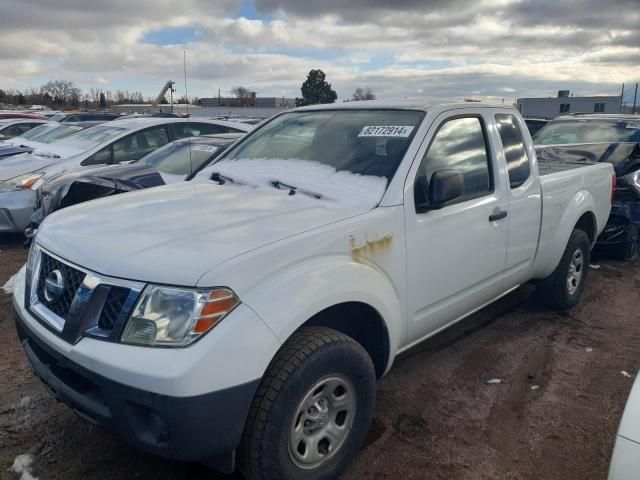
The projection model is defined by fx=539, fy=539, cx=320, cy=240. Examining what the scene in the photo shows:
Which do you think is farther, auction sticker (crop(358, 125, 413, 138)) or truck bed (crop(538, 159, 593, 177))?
truck bed (crop(538, 159, 593, 177))

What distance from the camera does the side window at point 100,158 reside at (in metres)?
7.41

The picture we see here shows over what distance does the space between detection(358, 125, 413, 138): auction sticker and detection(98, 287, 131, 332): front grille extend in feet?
6.04

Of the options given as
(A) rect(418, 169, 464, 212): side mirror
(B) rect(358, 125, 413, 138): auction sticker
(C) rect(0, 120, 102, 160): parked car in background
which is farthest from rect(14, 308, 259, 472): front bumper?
(C) rect(0, 120, 102, 160): parked car in background

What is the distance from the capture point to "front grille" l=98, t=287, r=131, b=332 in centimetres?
214

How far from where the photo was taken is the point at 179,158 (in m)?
6.49

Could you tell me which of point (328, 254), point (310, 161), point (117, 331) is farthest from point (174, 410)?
point (310, 161)

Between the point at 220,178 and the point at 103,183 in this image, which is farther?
the point at 103,183

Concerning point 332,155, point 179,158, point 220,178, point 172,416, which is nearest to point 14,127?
point 179,158

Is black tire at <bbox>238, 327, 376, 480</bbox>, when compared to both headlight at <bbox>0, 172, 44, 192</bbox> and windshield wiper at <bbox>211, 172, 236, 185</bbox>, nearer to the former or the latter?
windshield wiper at <bbox>211, 172, 236, 185</bbox>

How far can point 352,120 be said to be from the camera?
359 centimetres

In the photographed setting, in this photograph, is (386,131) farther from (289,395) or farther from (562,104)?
(562,104)

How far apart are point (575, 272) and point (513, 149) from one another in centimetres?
167

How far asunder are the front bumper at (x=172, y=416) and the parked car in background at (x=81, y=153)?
5.35 m

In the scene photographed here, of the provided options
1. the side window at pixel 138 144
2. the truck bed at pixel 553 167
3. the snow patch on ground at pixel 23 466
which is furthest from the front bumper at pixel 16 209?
the truck bed at pixel 553 167
